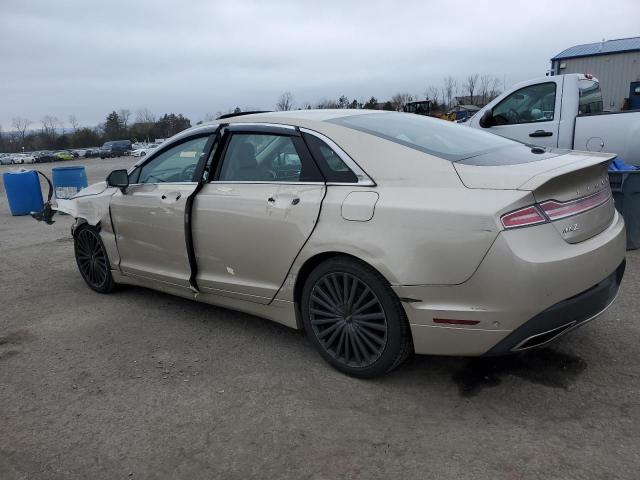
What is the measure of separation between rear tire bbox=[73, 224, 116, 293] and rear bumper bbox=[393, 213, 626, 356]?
3244mm

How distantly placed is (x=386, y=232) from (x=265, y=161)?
1206 millimetres

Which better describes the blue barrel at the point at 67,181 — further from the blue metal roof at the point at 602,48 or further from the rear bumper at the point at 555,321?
the blue metal roof at the point at 602,48

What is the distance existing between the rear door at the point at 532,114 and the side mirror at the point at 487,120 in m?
0.04

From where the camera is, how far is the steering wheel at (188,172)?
4.11 metres

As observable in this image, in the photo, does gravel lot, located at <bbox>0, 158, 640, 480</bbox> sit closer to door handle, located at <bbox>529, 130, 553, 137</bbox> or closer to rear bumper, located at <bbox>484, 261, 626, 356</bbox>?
rear bumper, located at <bbox>484, 261, 626, 356</bbox>

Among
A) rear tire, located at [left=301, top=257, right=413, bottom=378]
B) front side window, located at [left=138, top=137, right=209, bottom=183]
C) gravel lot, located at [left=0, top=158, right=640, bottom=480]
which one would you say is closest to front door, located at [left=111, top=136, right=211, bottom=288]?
front side window, located at [left=138, top=137, right=209, bottom=183]

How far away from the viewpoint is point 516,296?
8.45 feet

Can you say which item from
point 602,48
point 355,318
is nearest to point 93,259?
point 355,318

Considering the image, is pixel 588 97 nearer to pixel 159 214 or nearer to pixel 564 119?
pixel 564 119

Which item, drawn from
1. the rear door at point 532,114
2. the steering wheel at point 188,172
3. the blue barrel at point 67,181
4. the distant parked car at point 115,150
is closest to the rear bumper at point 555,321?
the steering wheel at point 188,172

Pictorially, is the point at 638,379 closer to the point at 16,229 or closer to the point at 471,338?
the point at 471,338

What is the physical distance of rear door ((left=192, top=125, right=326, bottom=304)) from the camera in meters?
3.34

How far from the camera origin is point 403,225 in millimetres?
2814

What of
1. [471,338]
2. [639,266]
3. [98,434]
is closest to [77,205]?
[98,434]
